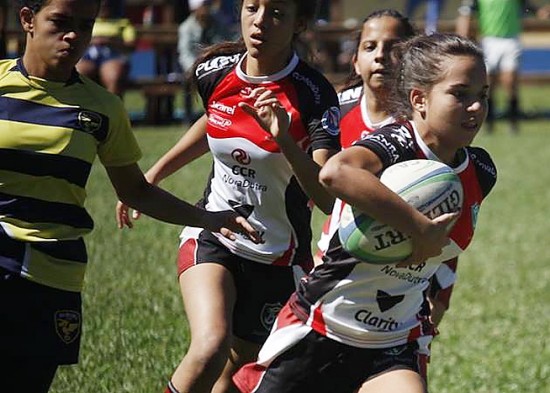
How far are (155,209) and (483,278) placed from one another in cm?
584

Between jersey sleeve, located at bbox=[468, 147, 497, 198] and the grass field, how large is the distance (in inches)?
86.8

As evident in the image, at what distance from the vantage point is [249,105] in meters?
4.88

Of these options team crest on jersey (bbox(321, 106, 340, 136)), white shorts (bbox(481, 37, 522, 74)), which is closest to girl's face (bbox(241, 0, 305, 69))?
team crest on jersey (bbox(321, 106, 340, 136))

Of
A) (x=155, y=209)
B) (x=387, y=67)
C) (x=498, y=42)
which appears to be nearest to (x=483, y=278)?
(x=387, y=67)

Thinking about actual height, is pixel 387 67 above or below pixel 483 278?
above

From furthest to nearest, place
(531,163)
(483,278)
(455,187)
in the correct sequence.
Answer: (531,163)
(483,278)
(455,187)

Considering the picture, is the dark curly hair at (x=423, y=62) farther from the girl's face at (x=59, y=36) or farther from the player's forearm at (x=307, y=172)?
the girl's face at (x=59, y=36)

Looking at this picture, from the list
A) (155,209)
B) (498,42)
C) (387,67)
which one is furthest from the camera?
(498,42)

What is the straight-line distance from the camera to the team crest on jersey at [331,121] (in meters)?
5.06

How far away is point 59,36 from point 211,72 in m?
1.28

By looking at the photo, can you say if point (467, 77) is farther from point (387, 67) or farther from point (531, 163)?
point (531, 163)

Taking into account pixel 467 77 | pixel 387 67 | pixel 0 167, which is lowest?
pixel 387 67

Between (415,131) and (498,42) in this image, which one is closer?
(415,131)

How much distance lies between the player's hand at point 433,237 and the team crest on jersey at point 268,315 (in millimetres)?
1277
